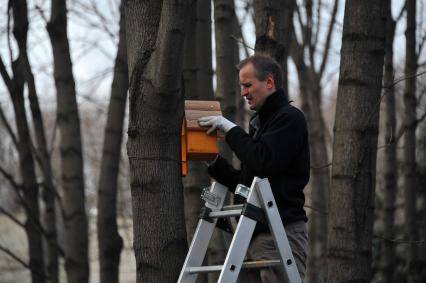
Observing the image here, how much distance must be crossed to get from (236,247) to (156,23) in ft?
4.29

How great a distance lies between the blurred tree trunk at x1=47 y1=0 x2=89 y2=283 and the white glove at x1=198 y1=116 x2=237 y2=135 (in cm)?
515

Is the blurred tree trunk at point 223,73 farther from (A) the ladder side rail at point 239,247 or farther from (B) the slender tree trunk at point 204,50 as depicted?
(A) the ladder side rail at point 239,247

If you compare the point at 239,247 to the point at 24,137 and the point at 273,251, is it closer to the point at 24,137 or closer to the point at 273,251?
the point at 273,251

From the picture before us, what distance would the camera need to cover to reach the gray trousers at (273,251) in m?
4.78

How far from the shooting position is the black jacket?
4.65m

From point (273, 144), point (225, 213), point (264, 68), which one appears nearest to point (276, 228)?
point (225, 213)

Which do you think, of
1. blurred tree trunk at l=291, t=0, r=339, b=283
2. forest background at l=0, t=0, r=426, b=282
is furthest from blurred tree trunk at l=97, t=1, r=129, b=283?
blurred tree trunk at l=291, t=0, r=339, b=283

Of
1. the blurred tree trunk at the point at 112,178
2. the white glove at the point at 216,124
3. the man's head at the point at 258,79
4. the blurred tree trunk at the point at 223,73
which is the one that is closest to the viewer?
the white glove at the point at 216,124

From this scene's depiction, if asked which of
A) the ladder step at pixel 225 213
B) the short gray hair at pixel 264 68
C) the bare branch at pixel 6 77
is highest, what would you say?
the bare branch at pixel 6 77

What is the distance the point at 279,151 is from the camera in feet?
15.3

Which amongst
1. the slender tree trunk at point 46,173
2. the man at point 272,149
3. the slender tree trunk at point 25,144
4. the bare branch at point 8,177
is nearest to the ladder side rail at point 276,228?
the man at point 272,149

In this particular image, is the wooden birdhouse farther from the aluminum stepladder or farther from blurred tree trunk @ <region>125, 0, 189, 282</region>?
the aluminum stepladder

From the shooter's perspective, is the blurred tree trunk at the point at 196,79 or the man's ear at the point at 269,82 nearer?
the man's ear at the point at 269,82

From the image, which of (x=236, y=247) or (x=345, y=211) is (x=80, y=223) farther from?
(x=236, y=247)
